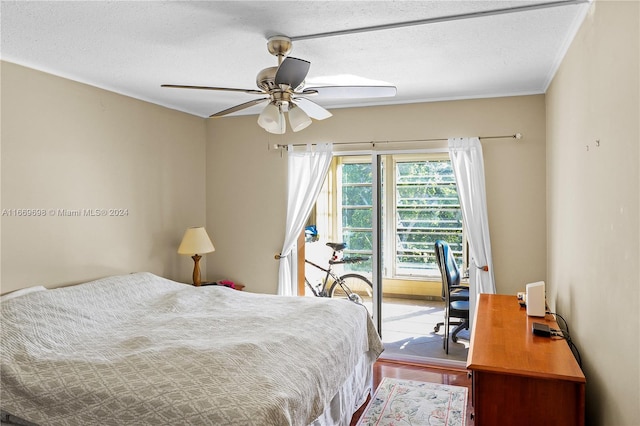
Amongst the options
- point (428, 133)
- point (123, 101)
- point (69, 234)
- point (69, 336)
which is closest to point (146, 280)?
point (69, 234)

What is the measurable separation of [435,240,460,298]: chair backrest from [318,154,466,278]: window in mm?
57

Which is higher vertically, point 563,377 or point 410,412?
point 563,377

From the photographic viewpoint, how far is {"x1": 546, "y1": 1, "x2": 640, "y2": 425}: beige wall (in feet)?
4.83

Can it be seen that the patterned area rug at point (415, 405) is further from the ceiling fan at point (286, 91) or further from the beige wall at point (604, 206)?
the ceiling fan at point (286, 91)

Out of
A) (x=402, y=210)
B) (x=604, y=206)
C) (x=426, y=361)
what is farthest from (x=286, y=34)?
(x=426, y=361)

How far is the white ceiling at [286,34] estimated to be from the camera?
2.19m

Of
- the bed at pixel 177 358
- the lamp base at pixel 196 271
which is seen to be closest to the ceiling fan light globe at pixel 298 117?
the bed at pixel 177 358

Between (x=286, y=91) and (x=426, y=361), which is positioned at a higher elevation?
(x=286, y=91)

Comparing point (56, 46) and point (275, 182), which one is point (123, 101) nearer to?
point (56, 46)

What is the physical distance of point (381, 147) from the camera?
14.2ft

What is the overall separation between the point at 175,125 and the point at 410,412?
3.49 m

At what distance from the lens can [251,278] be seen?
4836mm

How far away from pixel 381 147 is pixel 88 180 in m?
2.66

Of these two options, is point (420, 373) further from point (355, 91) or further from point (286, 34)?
point (286, 34)
